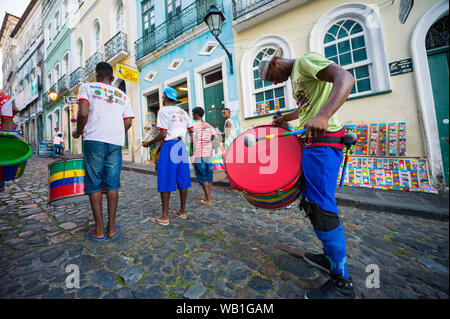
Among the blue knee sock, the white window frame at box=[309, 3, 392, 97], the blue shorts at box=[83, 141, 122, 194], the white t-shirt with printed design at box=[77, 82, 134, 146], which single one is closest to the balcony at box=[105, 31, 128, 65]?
the white window frame at box=[309, 3, 392, 97]

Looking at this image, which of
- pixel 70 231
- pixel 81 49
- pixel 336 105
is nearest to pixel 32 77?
pixel 81 49

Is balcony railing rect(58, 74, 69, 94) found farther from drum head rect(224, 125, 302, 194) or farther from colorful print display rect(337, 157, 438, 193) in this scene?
colorful print display rect(337, 157, 438, 193)

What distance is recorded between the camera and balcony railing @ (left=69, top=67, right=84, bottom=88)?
13.3m

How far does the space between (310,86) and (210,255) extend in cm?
180

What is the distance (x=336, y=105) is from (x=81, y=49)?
19.1 metres

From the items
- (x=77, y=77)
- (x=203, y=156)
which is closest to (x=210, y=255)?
(x=203, y=156)

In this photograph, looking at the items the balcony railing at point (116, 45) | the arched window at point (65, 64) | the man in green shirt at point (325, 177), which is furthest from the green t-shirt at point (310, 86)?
the arched window at point (65, 64)

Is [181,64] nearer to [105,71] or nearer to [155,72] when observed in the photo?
[155,72]

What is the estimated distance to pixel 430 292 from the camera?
54.0 inches

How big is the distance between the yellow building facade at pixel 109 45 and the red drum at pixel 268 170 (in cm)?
921

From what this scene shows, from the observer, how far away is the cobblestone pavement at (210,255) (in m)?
1.45

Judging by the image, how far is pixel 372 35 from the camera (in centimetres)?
445

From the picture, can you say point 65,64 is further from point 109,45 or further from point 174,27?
point 174,27

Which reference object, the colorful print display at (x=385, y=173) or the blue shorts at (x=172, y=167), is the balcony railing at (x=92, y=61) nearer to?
the blue shorts at (x=172, y=167)
